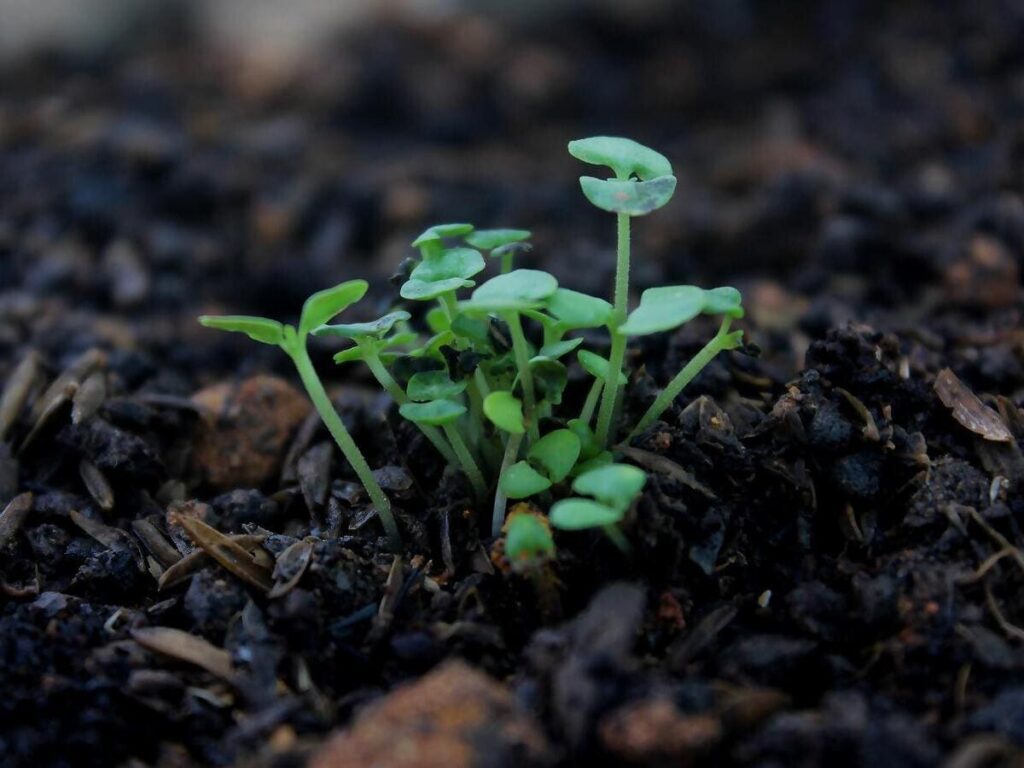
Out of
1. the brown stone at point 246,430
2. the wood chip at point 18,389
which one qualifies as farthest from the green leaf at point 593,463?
the wood chip at point 18,389

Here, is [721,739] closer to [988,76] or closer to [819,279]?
[819,279]

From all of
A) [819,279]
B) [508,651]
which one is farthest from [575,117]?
[508,651]

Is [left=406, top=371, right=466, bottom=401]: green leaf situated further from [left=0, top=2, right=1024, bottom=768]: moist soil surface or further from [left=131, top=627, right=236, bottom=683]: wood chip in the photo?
[left=131, top=627, right=236, bottom=683]: wood chip

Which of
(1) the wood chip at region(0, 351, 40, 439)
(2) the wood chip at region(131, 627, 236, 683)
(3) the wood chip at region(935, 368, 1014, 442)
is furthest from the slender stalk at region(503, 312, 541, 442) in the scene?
(1) the wood chip at region(0, 351, 40, 439)

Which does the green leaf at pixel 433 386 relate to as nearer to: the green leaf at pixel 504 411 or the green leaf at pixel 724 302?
the green leaf at pixel 504 411

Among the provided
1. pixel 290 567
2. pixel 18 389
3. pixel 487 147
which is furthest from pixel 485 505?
pixel 487 147
